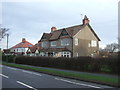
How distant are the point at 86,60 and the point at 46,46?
28.7 meters

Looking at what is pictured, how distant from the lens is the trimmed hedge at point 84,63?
1527cm

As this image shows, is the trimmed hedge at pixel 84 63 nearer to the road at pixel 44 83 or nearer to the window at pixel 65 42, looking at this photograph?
the road at pixel 44 83

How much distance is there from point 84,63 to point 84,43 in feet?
71.4

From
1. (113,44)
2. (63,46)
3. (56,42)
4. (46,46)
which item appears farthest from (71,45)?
(113,44)

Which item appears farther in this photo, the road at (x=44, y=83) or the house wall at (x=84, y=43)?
the house wall at (x=84, y=43)

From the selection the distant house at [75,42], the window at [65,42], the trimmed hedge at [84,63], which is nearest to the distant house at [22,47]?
the distant house at [75,42]

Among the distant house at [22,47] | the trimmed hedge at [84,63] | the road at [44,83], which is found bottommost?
the road at [44,83]

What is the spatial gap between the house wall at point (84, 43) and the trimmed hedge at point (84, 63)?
531 inches

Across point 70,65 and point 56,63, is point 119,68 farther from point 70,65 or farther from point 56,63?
point 56,63

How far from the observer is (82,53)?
3903cm

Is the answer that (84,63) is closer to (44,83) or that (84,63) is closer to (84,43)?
(44,83)

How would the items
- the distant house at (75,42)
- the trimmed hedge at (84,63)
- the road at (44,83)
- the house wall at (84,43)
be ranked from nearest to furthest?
the road at (44,83) → the trimmed hedge at (84,63) → the distant house at (75,42) → the house wall at (84,43)

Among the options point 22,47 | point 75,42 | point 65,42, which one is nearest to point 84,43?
point 75,42

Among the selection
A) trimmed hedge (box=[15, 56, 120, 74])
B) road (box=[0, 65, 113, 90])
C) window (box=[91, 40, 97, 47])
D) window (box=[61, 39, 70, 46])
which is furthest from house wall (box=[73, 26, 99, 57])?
road (box=[0, 65, 113, 90])
